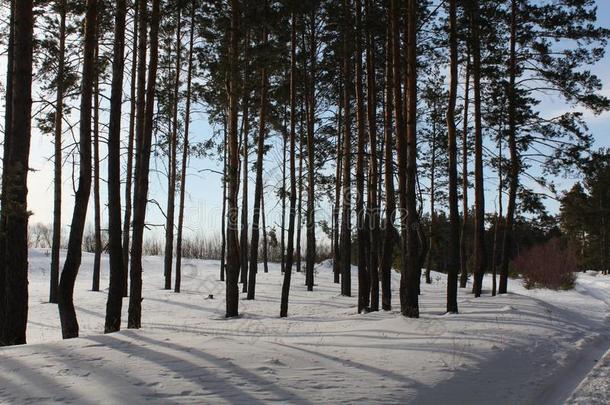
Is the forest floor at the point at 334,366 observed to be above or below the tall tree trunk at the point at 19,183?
below

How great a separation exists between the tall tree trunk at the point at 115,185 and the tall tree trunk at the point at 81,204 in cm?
44

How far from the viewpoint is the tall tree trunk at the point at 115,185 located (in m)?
9.23

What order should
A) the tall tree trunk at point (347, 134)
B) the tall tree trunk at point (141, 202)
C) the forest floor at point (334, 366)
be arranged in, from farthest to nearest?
1. the tall tree trunk at point (347, 134)
2. the tall tree trunk at point (141, 202)
3. the forest floor at point (334, 366)

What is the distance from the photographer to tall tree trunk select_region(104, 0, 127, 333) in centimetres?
923

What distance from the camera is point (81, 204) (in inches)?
335

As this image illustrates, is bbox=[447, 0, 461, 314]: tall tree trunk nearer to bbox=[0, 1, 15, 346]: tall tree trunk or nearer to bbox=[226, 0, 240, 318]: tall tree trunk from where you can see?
bbox=[226, 0, 240, 318]: tall tree trunk

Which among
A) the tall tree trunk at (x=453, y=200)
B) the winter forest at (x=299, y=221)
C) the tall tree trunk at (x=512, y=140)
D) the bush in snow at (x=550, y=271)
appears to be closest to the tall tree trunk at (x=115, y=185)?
the winter forest at (x=299, y=221)

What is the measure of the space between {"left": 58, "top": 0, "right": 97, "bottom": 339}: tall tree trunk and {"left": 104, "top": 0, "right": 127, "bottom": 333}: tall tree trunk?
44cm

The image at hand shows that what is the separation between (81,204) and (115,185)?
1014mm

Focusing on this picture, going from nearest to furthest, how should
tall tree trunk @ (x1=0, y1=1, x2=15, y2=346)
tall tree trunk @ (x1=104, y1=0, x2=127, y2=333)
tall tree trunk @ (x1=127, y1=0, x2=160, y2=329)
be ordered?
tall tree trunk @ (x1=0, y1=1, x2=15, y2=346)
tall tree trunk @ (x1=104, y1=0, x2=127, y2=333)
tall tree trunk @ (x1=127, y1=0, x2=160, y2=329)

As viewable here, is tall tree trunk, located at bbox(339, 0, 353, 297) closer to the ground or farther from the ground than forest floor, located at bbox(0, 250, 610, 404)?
farther from the ground

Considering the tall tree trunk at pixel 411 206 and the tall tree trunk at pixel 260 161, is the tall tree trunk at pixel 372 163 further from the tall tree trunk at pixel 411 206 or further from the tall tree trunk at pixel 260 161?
the tall tree trunk at pixel 260 161

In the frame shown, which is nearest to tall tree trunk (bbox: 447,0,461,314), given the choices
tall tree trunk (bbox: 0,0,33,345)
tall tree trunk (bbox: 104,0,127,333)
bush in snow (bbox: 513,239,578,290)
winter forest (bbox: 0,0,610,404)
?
winter forest (bbox: 0,0,610,404)

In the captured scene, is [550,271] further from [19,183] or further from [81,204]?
[19,183]
